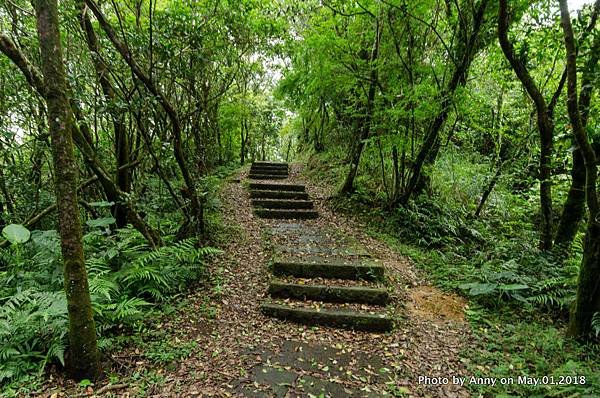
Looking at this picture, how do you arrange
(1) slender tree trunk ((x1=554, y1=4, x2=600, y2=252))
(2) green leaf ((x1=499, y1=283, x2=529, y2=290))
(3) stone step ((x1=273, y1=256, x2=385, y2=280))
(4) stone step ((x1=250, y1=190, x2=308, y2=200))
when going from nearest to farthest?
(2) green leaf ((x1=499, y1=283, x2=529, y2=290)) < (1) slender tree trunk ((x1=554, y1=4, x2=600, y2=252)) < (3) stone step ((x1=273, y1=256, x2=385, y2=280)) < (4) stone step ((x1=250, y1=190, x2=308, y2=200))

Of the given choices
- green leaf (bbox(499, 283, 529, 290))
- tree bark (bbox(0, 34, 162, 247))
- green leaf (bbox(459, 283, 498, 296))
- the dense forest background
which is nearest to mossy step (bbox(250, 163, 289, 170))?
the dense forest background

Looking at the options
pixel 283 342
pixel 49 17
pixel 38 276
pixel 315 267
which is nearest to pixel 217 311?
pixel 283 342

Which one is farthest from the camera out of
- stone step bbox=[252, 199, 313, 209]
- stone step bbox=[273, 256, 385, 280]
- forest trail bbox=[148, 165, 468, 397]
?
stone step bbox=[252, 199, 313, 209]

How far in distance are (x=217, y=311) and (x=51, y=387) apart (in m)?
1.75

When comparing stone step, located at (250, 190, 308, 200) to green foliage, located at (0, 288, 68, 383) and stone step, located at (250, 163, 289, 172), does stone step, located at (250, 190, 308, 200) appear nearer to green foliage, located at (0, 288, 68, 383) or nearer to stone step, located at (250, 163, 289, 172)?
stone step, located at (250, 163, 289, 172)

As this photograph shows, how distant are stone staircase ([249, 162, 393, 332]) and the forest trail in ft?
0.18

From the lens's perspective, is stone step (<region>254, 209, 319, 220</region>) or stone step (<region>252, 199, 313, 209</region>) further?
stone step (<region>252, 199, 313, 209</region>)

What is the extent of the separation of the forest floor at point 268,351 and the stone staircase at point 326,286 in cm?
15

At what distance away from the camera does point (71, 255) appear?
8.33 feet

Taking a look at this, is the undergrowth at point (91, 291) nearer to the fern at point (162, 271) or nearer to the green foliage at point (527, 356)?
the fern at point (162, 271)

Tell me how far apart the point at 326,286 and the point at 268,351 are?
1314mm

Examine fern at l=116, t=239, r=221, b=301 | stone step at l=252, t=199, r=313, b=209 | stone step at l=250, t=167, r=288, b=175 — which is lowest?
fern at l=116, t=239, r=221, b=301

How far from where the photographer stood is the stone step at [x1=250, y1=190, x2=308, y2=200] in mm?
9039

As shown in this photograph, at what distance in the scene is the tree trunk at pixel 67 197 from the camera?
2.33 m
